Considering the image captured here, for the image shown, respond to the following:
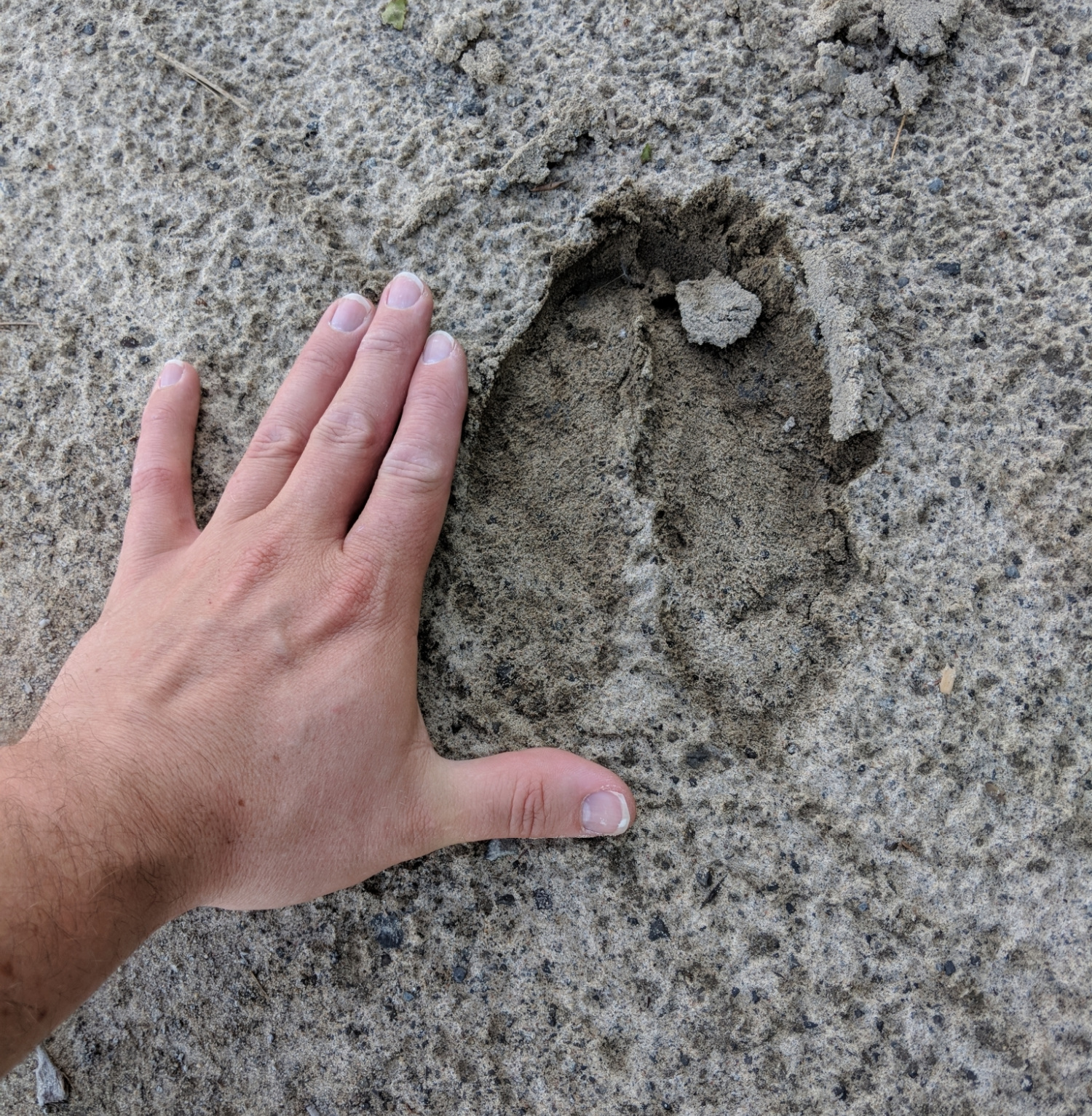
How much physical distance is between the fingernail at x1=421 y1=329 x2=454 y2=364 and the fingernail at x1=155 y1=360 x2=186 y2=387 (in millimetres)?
505

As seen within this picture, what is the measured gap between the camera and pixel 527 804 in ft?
4.71

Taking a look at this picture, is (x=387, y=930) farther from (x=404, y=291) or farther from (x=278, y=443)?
(x=404, y=291)

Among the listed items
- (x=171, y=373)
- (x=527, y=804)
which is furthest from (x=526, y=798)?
(x=171, y=373)

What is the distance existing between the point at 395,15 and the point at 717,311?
975 mm

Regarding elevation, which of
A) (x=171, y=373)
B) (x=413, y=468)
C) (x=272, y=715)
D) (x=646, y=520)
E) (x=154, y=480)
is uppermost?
(x=171, y=373)

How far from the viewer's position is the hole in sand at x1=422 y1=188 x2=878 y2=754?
1594 millimetres

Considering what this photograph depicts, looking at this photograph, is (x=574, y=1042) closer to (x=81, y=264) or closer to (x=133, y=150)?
(x=81, y=264)

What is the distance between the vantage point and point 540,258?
1.71 meters

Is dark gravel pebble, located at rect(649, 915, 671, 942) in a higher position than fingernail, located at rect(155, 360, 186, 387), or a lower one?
lower

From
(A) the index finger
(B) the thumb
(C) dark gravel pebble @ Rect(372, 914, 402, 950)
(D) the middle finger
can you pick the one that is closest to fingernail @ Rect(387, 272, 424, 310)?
(D) the middle finger

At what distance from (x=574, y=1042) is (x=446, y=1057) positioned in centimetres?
24

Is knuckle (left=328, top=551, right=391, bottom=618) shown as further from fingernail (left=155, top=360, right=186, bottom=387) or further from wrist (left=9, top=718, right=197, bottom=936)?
fingernail (left=155, top=360, right=186, bottom=387)

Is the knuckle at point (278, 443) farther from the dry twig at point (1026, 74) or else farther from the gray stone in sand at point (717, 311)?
the dry twig at point (1026, 74)

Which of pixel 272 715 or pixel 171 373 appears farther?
pixel 171 373
